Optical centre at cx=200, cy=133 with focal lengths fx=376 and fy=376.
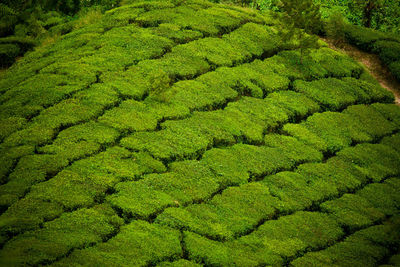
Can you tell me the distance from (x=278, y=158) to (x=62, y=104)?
8093 millimetres

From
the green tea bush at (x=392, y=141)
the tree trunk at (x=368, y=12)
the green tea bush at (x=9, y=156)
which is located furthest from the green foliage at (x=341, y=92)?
the green tea bush at (x=9, y=156)

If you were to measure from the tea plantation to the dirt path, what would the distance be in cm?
165

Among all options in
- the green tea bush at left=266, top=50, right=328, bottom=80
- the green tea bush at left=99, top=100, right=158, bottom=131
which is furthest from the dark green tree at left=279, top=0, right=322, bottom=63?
the green tea bush at left=99, top=100, right=158, bottom=131

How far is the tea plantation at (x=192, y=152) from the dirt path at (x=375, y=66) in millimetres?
1651

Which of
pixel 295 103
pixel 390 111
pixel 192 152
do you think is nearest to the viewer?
pixel 192 152

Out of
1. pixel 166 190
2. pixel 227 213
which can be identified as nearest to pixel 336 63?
pixel 227 213

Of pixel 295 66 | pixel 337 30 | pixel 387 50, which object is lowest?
pixel 295 66

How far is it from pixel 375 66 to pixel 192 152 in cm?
1419

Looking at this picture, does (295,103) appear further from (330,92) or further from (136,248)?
(136,248)

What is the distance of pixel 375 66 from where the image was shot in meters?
21.4

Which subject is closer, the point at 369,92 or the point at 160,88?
the point at 160,88

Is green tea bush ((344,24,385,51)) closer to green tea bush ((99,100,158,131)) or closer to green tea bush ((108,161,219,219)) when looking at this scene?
green tea bush ((99,100,158,131))

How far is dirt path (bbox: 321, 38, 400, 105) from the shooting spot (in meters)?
20.1

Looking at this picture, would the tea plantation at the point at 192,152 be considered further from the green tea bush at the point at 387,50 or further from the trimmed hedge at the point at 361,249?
the green tea bush at the point at 387,50
